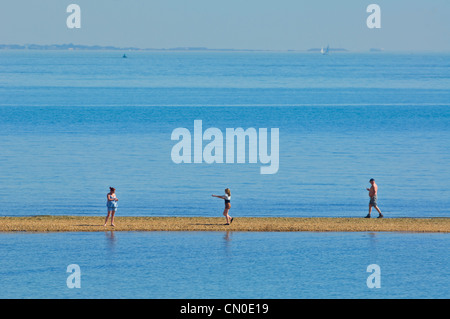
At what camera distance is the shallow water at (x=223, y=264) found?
24750 mm

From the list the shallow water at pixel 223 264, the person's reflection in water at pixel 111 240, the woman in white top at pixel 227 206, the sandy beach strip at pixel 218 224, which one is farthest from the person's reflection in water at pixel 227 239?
the person's reflection in water at pixel 111 240

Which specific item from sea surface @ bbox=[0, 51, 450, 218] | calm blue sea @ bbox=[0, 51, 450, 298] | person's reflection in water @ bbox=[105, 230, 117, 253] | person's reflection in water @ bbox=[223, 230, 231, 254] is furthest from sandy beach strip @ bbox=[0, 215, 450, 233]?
sea surface @ bbox=[0, 51, 450, 218]

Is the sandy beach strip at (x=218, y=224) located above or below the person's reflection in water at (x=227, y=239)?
above

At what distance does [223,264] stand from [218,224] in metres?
6.05

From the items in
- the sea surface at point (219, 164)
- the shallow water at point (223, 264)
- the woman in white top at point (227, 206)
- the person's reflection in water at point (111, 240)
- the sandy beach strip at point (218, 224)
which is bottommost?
the shallow water at point (223, 264)

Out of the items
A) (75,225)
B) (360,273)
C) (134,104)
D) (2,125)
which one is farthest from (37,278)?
(134,104)

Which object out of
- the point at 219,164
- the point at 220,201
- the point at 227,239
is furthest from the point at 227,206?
the point at 219,164

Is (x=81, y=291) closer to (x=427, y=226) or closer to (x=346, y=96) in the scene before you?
(x=427, y=226)

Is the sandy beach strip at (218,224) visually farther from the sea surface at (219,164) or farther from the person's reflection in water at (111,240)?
the sea surface at (219,164)

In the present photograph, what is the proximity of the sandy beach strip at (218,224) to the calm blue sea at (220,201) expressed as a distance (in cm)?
91

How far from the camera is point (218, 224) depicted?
33.4m

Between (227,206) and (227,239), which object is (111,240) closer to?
(227,239)

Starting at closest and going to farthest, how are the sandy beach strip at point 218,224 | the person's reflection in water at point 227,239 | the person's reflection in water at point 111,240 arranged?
the person's reflection in water at point 111,240, the person's reflection in water at point 227,239, the sandy beach strip at point 218,224

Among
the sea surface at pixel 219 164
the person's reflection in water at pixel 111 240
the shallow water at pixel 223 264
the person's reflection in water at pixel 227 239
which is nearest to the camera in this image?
the shallow water at pixel 223 264
